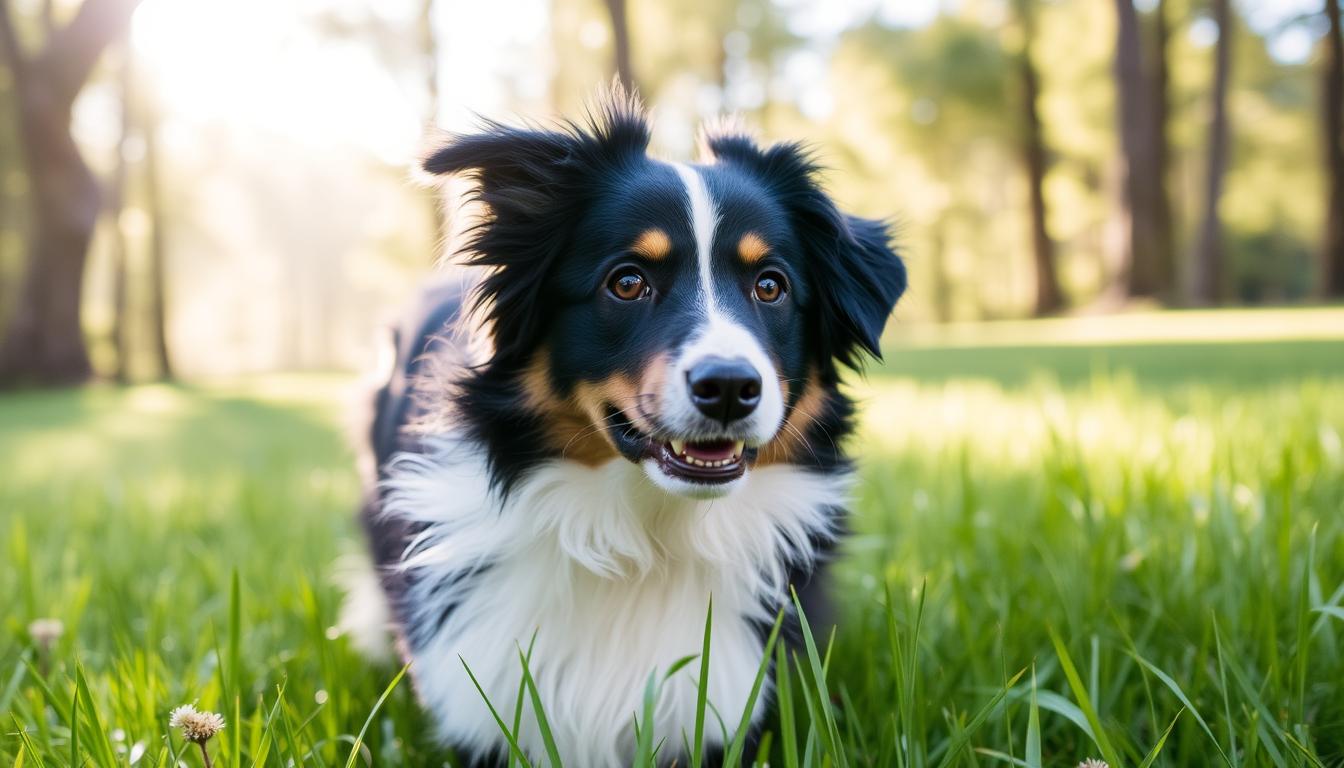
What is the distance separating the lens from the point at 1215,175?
65.0 ft

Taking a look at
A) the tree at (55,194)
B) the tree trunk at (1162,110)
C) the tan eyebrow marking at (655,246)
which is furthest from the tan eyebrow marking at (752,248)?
the tree trunk at (1162,110)

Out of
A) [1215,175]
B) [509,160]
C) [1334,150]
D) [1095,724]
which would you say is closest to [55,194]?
[509,160]

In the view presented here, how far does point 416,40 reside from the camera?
21094mm

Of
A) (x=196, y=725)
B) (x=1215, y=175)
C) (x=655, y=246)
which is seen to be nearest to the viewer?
(x=196, y=725)

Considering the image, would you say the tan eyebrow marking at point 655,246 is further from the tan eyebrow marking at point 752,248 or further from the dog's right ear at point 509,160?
the dog's right ear at point 509,160

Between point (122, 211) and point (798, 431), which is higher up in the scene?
point (122, 211)

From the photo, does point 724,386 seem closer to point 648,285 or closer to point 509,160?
point 648,285

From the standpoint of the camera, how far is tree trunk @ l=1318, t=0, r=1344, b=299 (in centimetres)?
2166

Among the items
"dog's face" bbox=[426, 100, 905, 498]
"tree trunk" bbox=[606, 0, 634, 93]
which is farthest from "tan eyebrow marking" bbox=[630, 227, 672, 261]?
"tree trunk" bbox=[606, 0, 634, 93]

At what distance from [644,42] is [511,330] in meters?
24.6

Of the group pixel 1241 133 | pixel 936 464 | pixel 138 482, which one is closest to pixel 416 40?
pixel 138 482

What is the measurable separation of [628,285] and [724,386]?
1.72 feet

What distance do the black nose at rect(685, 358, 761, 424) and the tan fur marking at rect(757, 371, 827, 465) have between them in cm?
37

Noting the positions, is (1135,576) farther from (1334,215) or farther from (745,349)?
(1334,215)
